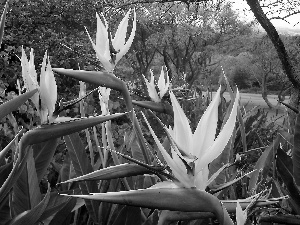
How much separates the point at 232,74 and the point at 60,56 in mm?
16267

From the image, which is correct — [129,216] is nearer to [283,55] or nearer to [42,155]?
[42,155]

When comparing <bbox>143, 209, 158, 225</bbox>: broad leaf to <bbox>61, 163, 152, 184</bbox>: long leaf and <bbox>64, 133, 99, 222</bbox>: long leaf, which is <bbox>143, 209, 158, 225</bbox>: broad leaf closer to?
<bbox>64, 133, 99, 222</bbox>: long leaf

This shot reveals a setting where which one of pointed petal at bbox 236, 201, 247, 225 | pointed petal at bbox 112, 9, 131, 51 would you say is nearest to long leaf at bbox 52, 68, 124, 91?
pointed petal at bbox 112, 9, 131, 51

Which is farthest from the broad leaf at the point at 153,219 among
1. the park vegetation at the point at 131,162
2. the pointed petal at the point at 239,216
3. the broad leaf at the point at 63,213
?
the pointed petal at the point at 239,216

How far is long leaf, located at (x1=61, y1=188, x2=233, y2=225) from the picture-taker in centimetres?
46

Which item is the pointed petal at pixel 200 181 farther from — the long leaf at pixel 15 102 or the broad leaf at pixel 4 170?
the broad leaf at pixel 4 170

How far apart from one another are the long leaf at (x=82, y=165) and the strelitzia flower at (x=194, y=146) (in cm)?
59

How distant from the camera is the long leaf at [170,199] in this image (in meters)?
0.46

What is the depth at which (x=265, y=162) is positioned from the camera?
128 centimetres

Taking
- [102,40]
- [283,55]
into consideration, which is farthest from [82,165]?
[283,55]

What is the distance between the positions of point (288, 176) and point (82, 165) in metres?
0.53

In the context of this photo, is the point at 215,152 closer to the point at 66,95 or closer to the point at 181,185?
the point at 181,185

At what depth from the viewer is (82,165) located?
1.12m

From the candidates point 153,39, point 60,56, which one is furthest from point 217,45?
point 60,56
